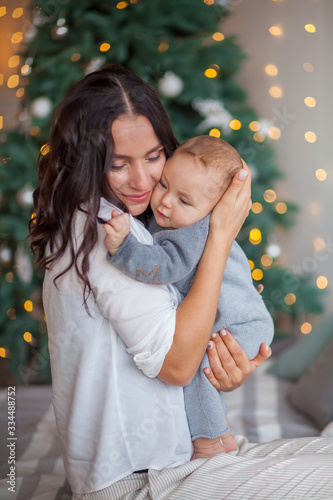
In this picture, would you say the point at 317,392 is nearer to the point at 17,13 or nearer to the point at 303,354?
the point at 303,354

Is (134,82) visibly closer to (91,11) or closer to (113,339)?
(113,339)

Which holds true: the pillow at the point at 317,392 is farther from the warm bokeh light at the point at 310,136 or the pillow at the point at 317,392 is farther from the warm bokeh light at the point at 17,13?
the warm bokeh light at the point at 17,13

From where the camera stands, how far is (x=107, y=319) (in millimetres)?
1124

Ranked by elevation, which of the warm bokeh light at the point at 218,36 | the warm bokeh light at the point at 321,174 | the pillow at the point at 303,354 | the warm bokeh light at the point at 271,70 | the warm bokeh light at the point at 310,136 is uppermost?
the warm bokeh light at the point at 218,36

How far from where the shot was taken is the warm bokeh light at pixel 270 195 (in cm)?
329

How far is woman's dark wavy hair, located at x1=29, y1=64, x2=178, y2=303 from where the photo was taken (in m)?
1.15

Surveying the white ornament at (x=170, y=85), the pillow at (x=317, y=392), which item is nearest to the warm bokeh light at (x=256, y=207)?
the white ornament at (x=170, y=85)

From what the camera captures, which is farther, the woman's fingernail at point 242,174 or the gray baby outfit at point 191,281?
the woman's fingernail at point 242,174

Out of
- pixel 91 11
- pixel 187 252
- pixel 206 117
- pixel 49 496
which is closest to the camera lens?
pixel 187 252

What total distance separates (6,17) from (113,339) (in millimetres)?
3546

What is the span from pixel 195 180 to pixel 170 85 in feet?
5.98

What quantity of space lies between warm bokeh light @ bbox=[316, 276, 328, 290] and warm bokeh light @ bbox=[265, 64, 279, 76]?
4.46ft

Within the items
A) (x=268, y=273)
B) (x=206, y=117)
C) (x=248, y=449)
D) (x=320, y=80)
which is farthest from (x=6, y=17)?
(x=248, y=449)

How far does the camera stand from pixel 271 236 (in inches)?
134
